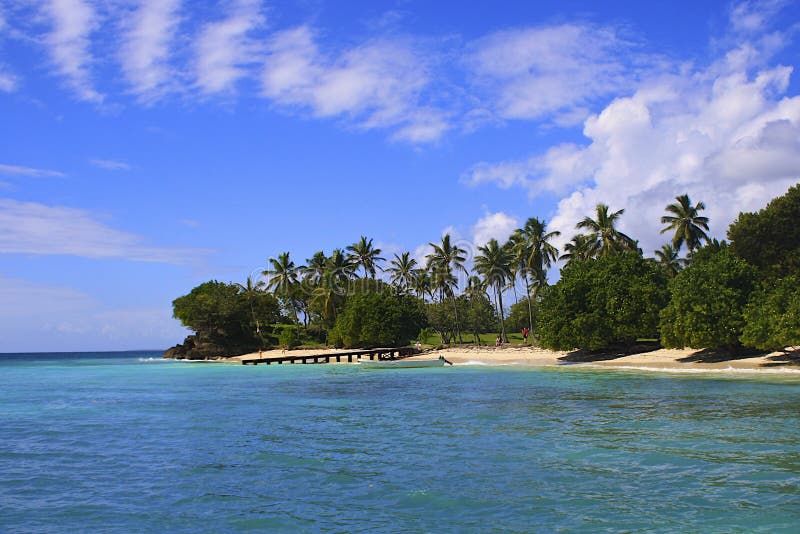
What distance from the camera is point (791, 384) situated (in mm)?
28141

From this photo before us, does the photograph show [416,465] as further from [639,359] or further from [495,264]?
[495,264]

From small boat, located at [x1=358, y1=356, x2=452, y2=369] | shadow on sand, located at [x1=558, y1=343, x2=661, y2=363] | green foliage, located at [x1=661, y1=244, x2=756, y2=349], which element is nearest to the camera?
green foliage, located at [x1=661, y1=244, x2=756, y2=349]

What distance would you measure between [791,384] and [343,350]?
188ft

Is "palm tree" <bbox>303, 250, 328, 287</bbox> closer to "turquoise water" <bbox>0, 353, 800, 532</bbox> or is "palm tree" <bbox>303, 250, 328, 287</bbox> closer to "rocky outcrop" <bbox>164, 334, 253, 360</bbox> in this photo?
"rocky outcrop" <bbox>164, 334, 253, 360</bbox>

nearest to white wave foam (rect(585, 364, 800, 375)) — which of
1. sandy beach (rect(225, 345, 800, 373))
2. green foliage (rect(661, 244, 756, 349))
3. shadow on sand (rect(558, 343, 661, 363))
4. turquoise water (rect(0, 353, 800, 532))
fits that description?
sandy beach (rect(225, 345, 800, 373))

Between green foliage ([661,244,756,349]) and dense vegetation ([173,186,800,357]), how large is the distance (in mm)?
67

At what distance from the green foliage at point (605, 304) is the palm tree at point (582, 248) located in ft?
43.5

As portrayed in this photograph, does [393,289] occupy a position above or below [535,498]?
above

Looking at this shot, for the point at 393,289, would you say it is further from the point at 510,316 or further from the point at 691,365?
the point at 691,365

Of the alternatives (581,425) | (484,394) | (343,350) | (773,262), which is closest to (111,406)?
(484,394)

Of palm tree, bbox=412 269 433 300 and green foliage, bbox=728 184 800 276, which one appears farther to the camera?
palm tree, bbox=412 269 433 300

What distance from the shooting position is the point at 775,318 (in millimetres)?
32219

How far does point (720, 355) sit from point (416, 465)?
110 feet

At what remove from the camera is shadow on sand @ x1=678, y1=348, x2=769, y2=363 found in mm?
39188
